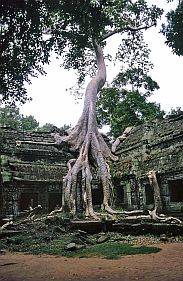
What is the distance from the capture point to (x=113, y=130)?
86.5 feet

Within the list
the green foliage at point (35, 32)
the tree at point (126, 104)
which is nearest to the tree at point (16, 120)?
the tree at point (126, 104)

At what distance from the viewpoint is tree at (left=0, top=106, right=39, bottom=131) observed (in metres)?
40.0

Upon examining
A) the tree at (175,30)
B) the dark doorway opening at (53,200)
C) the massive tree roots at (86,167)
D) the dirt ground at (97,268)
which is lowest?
the dirt ground at (97,268)

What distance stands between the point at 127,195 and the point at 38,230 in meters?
8.38

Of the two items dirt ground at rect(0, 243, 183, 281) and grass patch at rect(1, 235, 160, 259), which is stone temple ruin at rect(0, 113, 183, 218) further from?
dirt ground at rect(0, 243, 183, 281)

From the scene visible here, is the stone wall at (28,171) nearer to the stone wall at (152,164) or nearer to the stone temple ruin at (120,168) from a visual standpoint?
the stone temple ruin at (120,168)

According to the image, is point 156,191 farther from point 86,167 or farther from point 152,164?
point 86,167

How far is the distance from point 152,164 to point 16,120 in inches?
1137

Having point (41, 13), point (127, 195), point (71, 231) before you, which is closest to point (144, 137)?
point (127, 195)

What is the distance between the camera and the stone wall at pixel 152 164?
52.0ft

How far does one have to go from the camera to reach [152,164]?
1712 centimetres

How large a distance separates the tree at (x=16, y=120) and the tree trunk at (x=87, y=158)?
82.2ft

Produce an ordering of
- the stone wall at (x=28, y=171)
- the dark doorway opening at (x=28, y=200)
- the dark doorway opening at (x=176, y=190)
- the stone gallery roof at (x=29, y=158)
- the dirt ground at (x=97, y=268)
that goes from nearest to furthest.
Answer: the dirt ground at (x=97, y=268) < the dark doorway opening at (x=176, y=190) < the stone wall at (x=28, y=171) < the stone gallery roof at (x=29, y=158) < the dark doorway opening at (x=28, y=200)

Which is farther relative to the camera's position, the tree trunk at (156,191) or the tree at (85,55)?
the tree trunk at (156,191)
